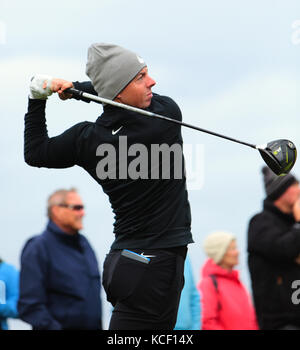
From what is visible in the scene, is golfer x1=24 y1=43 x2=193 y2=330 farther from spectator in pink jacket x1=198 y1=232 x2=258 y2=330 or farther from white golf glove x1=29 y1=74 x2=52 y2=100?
spectator in pink jacket x1=198 y1=232 x2=258 y2=330

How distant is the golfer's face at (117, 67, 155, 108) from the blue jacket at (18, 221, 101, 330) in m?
2.57

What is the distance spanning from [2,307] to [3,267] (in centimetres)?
50

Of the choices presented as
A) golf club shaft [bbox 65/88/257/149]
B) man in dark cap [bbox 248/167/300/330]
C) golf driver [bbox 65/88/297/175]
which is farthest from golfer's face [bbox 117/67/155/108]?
man in dark cap [bbox 248/167/300/330]

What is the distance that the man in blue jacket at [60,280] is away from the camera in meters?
7.89

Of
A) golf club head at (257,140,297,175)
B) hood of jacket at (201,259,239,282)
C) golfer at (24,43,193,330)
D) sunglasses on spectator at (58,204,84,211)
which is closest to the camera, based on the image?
golfer at (24,43,193,330)

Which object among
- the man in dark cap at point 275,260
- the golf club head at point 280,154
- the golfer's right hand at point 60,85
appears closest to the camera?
the golfer's right hand at point 60,85

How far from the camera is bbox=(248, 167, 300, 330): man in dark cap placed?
8.43 m

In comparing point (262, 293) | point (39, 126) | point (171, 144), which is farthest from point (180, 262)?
point (262, 293)

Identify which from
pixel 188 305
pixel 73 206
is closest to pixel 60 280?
pixel 73 206

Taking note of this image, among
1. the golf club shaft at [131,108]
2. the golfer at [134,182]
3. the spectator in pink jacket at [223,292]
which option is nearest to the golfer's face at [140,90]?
the golfer at [134,182]

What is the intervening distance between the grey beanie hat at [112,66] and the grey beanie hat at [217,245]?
3833mm

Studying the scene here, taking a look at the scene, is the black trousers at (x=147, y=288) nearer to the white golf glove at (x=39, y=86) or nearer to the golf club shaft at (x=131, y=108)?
the golf club shaft at (x=131, y=108)

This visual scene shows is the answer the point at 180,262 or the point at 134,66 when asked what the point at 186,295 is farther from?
the point at 134,66
